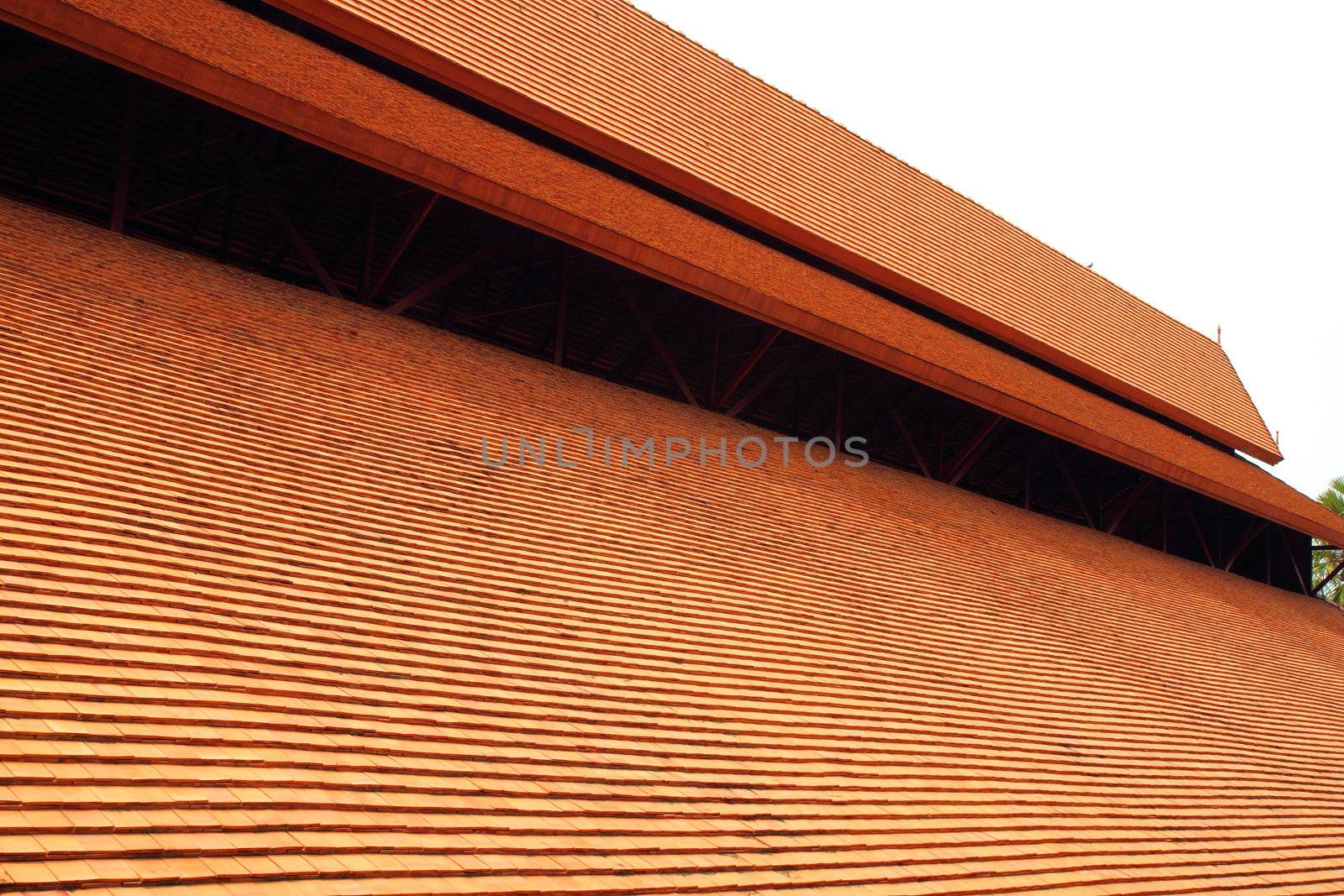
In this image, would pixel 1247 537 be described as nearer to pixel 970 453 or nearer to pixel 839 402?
pixel 970 453

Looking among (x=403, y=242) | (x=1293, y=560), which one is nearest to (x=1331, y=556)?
(x=1293, y=560)

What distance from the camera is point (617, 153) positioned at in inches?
365

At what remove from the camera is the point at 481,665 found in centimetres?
461

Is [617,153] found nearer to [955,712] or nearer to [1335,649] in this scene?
[955,712]

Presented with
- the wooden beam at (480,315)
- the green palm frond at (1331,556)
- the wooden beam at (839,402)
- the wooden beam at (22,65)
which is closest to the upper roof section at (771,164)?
the wooden beam at (839,402)

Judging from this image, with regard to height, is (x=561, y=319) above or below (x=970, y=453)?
above

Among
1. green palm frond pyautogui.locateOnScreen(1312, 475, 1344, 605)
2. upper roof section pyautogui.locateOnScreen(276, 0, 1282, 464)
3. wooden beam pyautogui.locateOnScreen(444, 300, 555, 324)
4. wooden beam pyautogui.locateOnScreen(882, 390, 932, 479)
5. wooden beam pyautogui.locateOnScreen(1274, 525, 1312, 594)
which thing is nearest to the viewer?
upper roof section pyautogui.locateOnScreen(276, 0, 1282, 464)

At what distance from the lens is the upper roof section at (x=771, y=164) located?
8781 millimetres

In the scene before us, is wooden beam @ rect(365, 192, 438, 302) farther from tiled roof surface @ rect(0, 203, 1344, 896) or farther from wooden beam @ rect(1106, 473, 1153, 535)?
wooden beam @ rect(1106, 473, 1153, 535)

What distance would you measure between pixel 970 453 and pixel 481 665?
8657 millimetres

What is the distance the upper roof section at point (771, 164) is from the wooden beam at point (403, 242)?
4.15ft

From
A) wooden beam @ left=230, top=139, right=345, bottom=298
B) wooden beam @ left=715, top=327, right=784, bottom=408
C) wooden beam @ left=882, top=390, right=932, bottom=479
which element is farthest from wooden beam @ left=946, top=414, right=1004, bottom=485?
wooden beam @ left=230, top=139, right=345, bottom=298

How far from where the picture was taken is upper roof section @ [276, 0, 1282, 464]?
8781mm

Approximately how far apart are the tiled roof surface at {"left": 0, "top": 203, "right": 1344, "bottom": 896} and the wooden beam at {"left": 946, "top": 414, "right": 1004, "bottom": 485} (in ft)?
8.65
